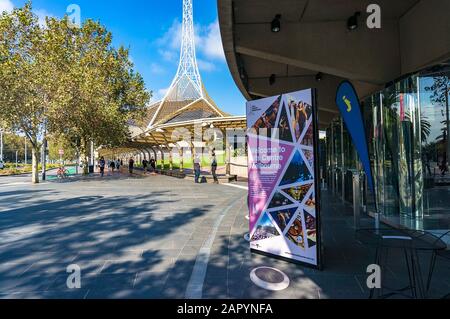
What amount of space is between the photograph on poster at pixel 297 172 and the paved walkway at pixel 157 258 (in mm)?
1128

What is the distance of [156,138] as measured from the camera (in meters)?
27.9

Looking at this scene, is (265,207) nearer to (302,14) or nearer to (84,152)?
(302,14)

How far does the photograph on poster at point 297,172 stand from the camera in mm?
3989

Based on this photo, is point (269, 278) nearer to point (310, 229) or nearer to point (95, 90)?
point (310, 229)

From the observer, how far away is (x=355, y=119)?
3.60 meters

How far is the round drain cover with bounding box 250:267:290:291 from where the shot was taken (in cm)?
361

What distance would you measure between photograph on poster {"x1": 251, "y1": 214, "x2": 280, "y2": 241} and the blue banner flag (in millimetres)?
1435

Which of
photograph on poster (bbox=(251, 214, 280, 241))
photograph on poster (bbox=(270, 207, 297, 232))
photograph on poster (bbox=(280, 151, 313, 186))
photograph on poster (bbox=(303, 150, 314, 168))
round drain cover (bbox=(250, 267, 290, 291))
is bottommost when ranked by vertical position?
round drain cover (bbox=(250, 267, 290, 291))

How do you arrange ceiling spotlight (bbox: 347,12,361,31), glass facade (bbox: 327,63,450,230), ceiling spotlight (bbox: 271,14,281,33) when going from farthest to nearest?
ceiling spotlight (bbox: 271,14,281,33) < ceiling spotlight (bbox: 347,12,361,31) < glass facade (bbox: 327,63,450,230)

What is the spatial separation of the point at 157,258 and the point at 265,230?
159 centimetres

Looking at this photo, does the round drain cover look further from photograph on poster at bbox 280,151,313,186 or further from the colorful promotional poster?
photograph on poster at bbox 280,151,313,186

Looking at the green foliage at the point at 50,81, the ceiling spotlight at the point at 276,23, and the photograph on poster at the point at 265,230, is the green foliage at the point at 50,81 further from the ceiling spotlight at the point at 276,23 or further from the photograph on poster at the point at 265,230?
the photograph on poster at the point at 265,230
